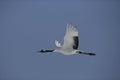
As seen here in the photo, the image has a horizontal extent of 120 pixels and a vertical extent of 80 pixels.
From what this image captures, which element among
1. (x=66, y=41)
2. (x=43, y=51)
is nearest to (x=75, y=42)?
(x=66, y=41)

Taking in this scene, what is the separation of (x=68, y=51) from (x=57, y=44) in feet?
0.94

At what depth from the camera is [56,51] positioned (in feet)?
56.7

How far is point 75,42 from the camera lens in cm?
1705

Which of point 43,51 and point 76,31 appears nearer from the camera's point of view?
point 76,31

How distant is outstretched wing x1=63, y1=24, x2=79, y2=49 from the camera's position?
16.8m

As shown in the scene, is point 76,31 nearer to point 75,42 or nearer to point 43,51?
point 75,42

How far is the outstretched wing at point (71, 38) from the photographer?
1678cm

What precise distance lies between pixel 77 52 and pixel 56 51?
0.48m

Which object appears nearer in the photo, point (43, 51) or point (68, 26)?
point (68, 26)

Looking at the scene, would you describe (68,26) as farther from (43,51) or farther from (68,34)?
(43,51)

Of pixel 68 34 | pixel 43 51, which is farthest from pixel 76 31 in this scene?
pixel 43 51

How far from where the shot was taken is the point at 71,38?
55.6 ft

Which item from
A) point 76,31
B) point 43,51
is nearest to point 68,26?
point 76,31

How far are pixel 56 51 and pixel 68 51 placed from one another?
0.27 m
